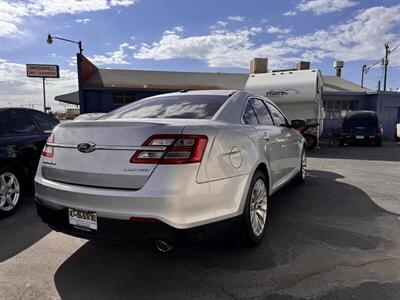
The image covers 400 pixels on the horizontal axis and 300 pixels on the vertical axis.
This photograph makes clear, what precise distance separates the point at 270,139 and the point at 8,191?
3708mm

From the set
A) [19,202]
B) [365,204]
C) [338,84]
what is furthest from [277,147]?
[338,84]

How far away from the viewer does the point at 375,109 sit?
19.9 m

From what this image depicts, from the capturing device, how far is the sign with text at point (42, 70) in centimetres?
3678

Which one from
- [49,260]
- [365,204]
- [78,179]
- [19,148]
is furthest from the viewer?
[365,204]

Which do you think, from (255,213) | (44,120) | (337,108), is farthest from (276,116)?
(337,108)

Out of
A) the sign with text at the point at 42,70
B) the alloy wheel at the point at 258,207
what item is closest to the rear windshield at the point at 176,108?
the alloy wheel at the point at 258,207

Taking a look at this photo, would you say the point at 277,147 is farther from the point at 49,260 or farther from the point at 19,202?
the point at 19,202

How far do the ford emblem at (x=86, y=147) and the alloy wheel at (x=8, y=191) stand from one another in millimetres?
2508

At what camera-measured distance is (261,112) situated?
175 inches

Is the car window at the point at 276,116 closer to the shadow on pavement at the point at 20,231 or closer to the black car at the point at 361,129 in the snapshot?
the shadow on pavement at the point at 20,231

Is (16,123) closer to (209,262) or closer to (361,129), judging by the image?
(209,262)

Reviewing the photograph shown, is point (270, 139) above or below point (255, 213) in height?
above

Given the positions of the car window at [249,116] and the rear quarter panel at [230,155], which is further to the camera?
the car window at [249,116]

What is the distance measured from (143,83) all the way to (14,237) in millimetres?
17238
